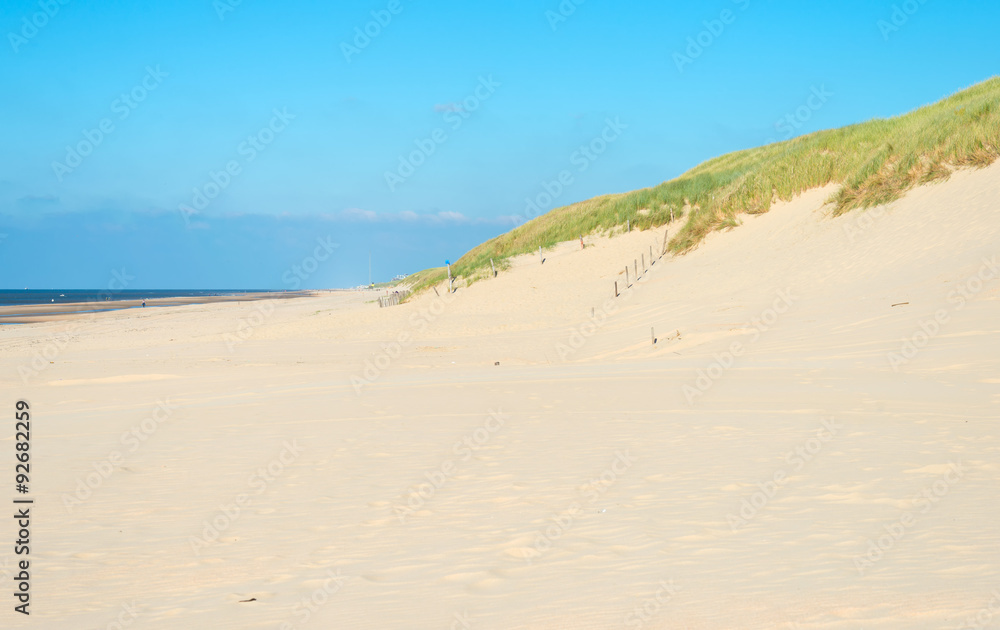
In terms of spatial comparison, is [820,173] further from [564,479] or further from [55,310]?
[55,310]

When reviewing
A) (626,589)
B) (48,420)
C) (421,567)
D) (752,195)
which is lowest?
(626,589)

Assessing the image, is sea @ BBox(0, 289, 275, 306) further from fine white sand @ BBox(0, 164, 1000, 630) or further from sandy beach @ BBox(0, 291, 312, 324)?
fine white sand @ BBox(0, 164, 1000, 630)

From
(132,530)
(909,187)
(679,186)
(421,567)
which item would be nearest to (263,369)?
(132,530)

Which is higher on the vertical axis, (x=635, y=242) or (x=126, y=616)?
(x=635, y=242)

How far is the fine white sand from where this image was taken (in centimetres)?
406

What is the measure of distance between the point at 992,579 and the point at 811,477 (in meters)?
2.46

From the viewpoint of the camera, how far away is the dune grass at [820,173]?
75.7 feet

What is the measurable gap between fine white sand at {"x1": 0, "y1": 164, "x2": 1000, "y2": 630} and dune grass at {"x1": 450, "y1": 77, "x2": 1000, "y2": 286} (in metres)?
5.36

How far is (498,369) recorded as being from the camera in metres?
15.8

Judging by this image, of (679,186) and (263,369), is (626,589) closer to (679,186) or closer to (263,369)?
(263,369)

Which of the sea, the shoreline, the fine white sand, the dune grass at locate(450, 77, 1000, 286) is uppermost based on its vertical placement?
the sea

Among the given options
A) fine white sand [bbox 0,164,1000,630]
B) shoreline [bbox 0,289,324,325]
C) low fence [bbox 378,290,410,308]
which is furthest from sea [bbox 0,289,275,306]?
fine white sand [bbox 0,164,1000,630]

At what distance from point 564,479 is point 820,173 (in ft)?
84.2

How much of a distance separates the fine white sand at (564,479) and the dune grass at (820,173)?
536 centimetres
